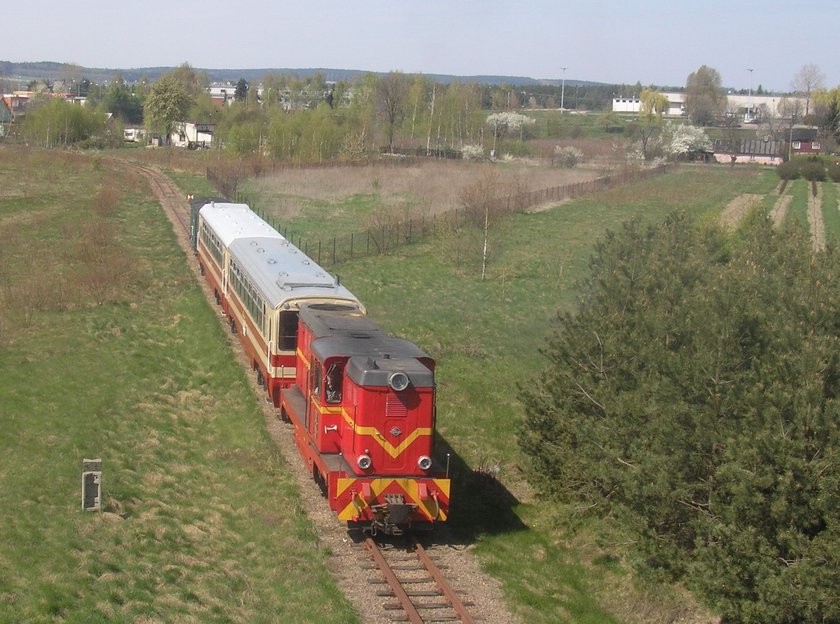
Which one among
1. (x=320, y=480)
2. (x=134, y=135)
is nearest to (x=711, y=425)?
(x=320, y=480)

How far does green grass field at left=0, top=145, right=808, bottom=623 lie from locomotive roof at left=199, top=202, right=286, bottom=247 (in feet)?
8.59

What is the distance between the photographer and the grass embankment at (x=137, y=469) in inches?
547

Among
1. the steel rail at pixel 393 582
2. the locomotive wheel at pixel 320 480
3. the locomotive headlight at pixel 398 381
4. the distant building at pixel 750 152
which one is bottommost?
the steel rail at pixel 393 582

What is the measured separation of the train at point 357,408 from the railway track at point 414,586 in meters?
0.34

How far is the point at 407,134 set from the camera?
113m

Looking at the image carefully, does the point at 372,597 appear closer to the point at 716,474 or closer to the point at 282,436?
the point at 716,474

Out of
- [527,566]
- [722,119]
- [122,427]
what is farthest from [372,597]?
[722,119]

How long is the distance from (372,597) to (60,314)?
789 inches

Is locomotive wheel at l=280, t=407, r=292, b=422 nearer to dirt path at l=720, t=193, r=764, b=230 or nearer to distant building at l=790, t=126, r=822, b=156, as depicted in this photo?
dirt path at l=720, t=193, r=764, b=230

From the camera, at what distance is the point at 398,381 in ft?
50.3

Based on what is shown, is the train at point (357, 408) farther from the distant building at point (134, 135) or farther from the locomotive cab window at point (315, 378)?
the distant building at point (134, 135)

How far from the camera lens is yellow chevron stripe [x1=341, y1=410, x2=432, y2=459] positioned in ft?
51.0

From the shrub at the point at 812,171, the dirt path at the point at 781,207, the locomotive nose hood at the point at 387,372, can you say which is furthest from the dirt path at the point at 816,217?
the locomotive nose hood at the point at 387,372

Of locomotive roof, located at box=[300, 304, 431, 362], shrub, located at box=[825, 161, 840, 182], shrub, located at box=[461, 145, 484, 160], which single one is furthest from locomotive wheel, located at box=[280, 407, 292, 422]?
shrub, located at box=[825, 161, 840, 182]
